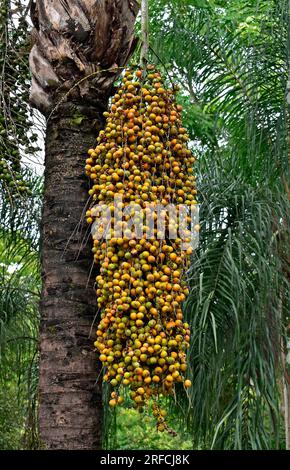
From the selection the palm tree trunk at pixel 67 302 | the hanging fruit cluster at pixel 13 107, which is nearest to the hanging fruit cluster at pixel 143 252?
the palm tree trunk at pixel 67 302

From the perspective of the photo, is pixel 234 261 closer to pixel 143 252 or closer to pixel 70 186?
pixel 70 186

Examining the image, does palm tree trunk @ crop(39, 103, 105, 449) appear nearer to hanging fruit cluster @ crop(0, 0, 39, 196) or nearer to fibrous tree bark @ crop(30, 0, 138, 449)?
fibrous tree bark @ crop(30, 0, 138, 449)

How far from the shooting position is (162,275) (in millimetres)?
1571

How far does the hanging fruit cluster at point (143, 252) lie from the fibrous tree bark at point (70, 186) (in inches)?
8.3

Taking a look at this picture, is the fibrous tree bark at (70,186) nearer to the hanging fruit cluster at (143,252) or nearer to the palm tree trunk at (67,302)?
the palm tree trunk at (67,302)

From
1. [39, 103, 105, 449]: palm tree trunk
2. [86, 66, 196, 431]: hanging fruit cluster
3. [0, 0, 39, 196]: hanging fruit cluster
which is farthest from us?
[0, 0, 39, 196]: hanging fruit cluster

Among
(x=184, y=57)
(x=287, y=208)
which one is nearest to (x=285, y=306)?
(x=287, y=208)

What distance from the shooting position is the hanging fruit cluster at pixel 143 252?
1.50 m

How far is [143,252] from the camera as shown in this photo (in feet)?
5.09

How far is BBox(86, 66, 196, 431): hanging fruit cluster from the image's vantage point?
4.92 feet

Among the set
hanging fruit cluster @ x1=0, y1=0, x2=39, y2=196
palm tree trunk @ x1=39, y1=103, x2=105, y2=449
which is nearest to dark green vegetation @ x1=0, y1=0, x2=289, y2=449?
hanging fruit cluster @ x1=0, y1=0, x2=39, y2=196

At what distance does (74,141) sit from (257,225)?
1280 mm

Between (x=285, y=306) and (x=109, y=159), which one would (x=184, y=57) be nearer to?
(x=285, y=306)

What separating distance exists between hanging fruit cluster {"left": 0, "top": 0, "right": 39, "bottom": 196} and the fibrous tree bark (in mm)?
455
